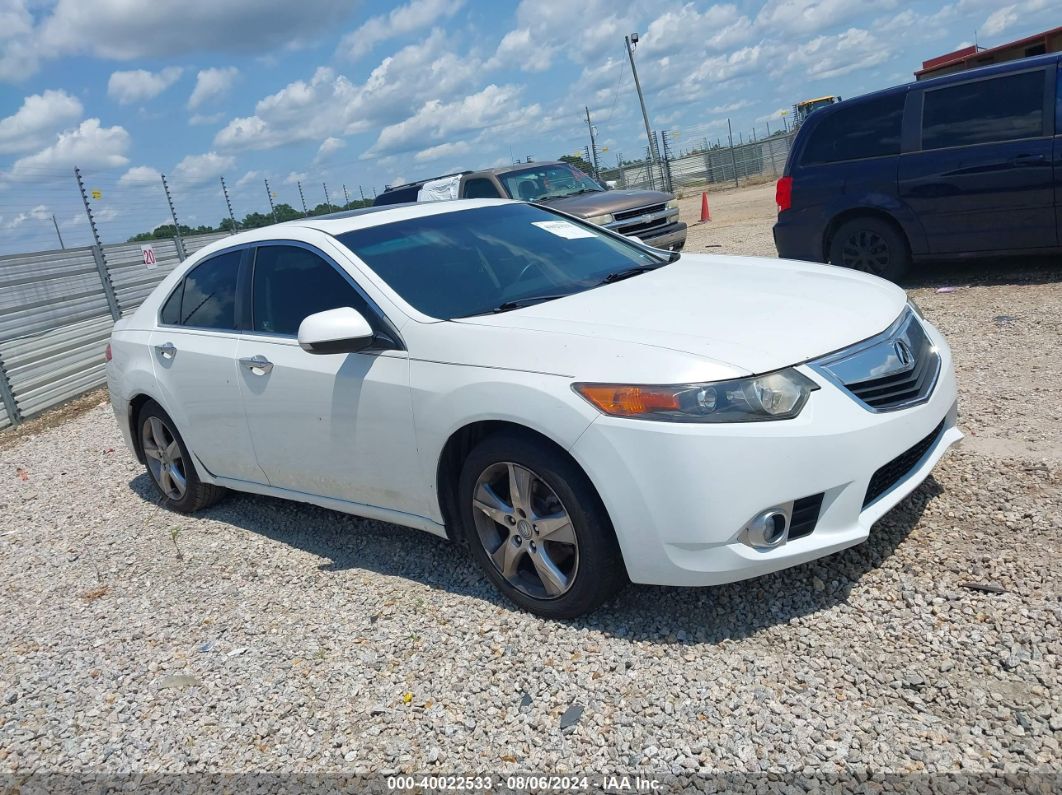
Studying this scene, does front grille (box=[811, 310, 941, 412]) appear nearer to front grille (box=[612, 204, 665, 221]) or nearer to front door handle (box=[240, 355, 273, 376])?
front door handle (box=[240, 355, 273, 376])

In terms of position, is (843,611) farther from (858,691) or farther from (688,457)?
(688,457)

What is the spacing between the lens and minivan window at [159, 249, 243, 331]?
4.77 metres

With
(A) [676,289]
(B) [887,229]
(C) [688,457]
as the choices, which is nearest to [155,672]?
(C) [688,457]

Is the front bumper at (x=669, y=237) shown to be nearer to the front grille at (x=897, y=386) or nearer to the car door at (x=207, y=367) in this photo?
the car door at (x=207, y=367)

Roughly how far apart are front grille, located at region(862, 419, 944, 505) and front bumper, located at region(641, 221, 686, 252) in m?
9.14

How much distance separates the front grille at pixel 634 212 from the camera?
11938 mm

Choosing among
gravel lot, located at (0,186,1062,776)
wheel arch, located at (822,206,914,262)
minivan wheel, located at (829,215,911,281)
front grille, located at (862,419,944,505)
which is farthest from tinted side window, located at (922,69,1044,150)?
front grille, located at (862,419,944,505)

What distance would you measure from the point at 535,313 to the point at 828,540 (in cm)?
141

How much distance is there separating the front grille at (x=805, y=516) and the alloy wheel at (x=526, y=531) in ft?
2.49

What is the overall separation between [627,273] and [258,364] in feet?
6.07

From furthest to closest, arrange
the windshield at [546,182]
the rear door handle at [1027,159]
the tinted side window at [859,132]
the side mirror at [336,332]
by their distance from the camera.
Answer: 1. the windshield at [546,182]
2. the tinted side window at [859,132]
3. the rear door handle at [1027,159]
4. the side mirror at [336,332]

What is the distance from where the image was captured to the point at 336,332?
3619mm

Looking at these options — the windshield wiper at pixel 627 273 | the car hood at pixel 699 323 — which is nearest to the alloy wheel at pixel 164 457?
the car hood at pixel 699 323

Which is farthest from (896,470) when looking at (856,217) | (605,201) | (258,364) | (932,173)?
(605,201)
